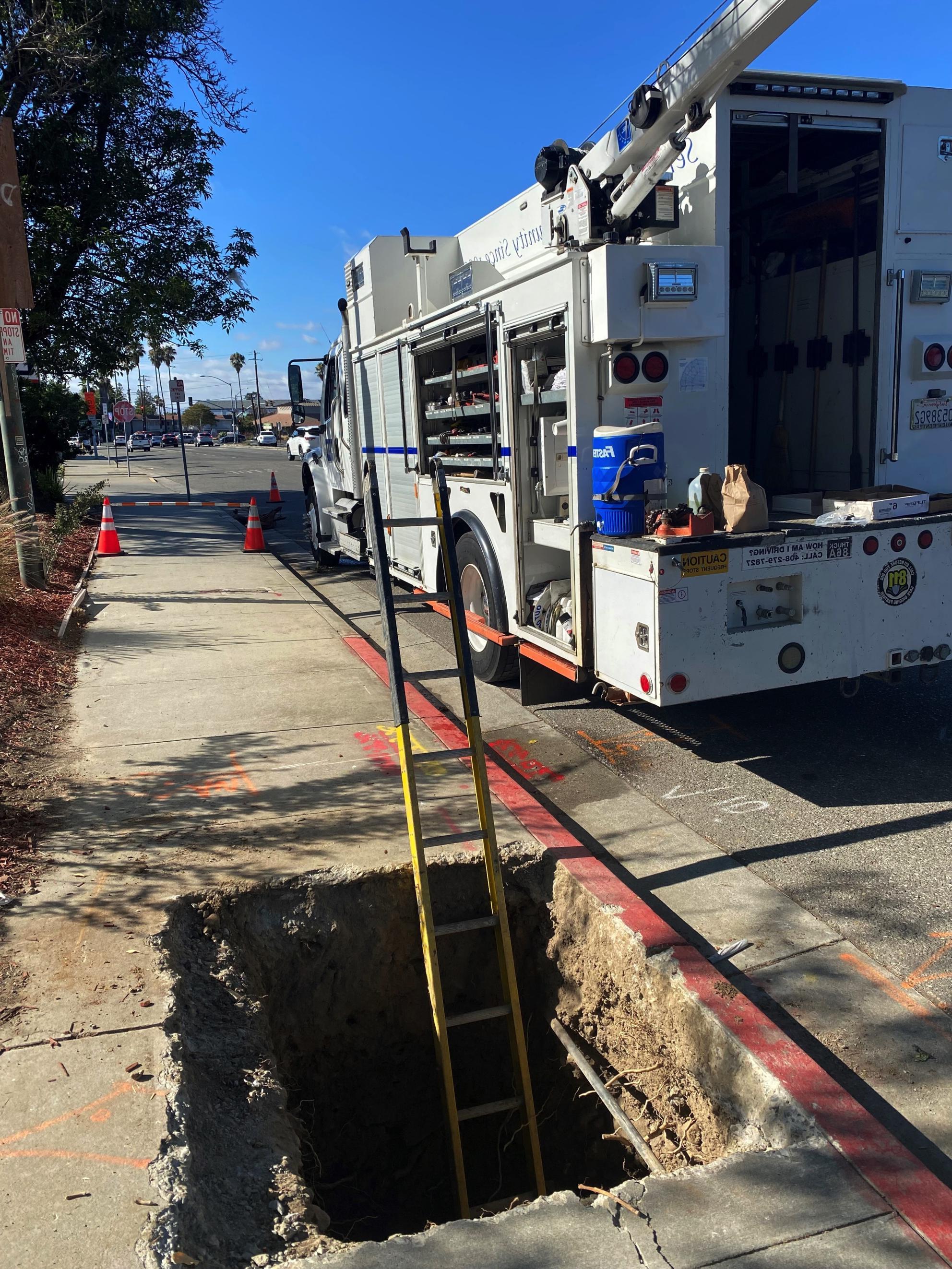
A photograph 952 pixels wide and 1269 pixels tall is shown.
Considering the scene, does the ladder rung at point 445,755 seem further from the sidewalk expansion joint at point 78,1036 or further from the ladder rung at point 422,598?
the sidewalk expansion joint at point 78,1036

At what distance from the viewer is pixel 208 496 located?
86.8 feet

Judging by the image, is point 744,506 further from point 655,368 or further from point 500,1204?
point 500,1204

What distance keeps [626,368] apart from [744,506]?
3.34 feet

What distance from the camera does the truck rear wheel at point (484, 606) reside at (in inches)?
273

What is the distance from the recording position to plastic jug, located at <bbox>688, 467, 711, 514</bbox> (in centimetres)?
510

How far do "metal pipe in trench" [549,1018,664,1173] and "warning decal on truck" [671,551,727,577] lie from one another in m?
2.19

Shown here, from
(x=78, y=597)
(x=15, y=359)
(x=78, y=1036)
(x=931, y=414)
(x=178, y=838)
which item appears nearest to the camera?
(x=78, y=1036)

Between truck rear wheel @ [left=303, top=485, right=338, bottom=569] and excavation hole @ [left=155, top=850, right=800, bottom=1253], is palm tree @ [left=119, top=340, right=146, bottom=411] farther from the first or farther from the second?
excavation hole @ [left=155, top=850, right=800, bottom=1253]

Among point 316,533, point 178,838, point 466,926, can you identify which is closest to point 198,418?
point 316,533

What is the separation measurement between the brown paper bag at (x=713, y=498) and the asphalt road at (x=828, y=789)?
5.00 feet

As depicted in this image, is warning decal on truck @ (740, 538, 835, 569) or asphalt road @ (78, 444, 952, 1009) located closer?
asphalt road @ (78, 444, 952, 1009)

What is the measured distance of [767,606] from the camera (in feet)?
16.8

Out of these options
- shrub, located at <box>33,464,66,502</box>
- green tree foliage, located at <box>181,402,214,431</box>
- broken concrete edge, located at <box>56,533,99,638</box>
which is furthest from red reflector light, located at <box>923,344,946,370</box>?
green tree foliage, located at <box>181,402,214,431</box>

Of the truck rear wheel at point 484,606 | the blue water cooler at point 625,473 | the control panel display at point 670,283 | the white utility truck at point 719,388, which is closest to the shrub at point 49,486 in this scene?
the white utility truck at point 719,388
